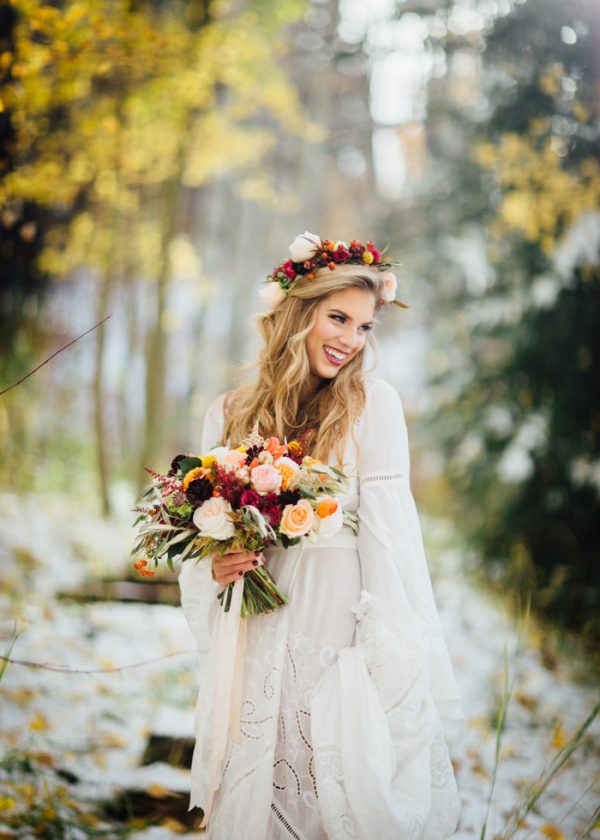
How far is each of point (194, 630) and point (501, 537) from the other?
4.81 m

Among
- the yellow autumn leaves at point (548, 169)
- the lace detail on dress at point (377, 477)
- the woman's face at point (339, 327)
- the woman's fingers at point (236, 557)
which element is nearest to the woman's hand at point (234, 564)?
the woman's fingers at point (236, 557)

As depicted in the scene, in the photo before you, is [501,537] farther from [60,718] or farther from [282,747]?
[282,747]

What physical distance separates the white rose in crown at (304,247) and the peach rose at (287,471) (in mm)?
998

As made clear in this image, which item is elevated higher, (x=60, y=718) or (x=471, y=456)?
(x=471, y=456)

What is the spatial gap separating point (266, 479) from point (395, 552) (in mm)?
581

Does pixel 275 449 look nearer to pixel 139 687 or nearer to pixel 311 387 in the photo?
pixel 311 387

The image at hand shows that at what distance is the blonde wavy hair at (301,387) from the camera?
247 cm

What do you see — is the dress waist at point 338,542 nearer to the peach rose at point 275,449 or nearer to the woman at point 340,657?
the woman at point 340,657

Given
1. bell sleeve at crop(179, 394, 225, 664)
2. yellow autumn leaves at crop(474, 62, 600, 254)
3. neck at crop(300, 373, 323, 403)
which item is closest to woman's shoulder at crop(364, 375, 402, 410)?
neck at crop(300, 373, 323, 403)

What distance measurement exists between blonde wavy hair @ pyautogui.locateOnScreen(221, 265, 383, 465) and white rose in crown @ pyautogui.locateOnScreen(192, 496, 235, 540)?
20.7 inches

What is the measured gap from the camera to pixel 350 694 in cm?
211

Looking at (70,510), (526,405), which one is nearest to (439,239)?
(526,405)

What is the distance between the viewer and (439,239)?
24.7 feet

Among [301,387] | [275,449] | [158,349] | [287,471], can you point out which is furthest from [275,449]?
[158,349]
